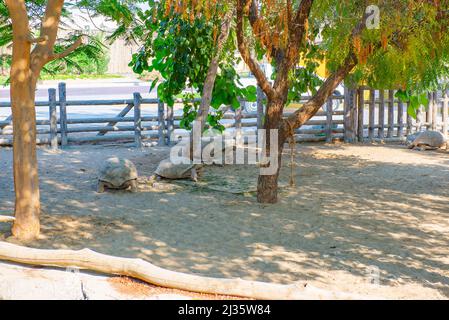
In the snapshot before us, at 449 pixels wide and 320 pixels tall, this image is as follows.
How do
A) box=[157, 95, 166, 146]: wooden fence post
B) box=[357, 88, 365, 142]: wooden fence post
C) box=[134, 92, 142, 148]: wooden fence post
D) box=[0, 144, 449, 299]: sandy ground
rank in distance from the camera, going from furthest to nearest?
box=[357, 88, 365, 142]: wooden fence post < box=[157, 95, 166, 146]: wooden fence post < box=[134, 92, 142, 148]: wooden fence post < box=[0, 144, 449, 299]: sandy ground

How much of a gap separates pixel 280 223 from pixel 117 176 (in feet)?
8.26

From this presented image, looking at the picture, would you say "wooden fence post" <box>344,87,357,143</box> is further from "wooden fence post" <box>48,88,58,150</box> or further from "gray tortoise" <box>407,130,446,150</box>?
"wooden fence post" <box>48,88,58,150</box>

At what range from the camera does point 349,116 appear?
15.0 meters

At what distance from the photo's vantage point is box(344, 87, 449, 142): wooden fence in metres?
15.1

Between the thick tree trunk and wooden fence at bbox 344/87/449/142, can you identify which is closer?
the thick tree trunk

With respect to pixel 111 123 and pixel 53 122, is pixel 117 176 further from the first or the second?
pixel 111 123

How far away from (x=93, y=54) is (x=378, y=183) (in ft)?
14.8

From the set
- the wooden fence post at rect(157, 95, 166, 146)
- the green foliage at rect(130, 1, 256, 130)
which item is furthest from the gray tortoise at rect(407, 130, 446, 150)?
the wooden fence post at rect(157, 95, 166, 146)

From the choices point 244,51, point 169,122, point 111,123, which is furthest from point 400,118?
point 244,51

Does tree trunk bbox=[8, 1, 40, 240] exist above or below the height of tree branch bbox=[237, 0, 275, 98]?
below

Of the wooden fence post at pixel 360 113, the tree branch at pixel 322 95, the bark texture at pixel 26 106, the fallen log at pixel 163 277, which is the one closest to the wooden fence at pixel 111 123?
the wooden fence post at pixel 360 113

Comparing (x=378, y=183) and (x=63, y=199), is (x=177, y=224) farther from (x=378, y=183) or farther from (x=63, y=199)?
(x=378, y=183)

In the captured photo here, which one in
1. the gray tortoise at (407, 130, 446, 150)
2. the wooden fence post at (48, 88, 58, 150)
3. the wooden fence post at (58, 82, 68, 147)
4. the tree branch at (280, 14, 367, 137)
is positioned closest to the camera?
the tree branch at (280, 14, 367, 137)

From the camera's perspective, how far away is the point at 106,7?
28.5 ft
